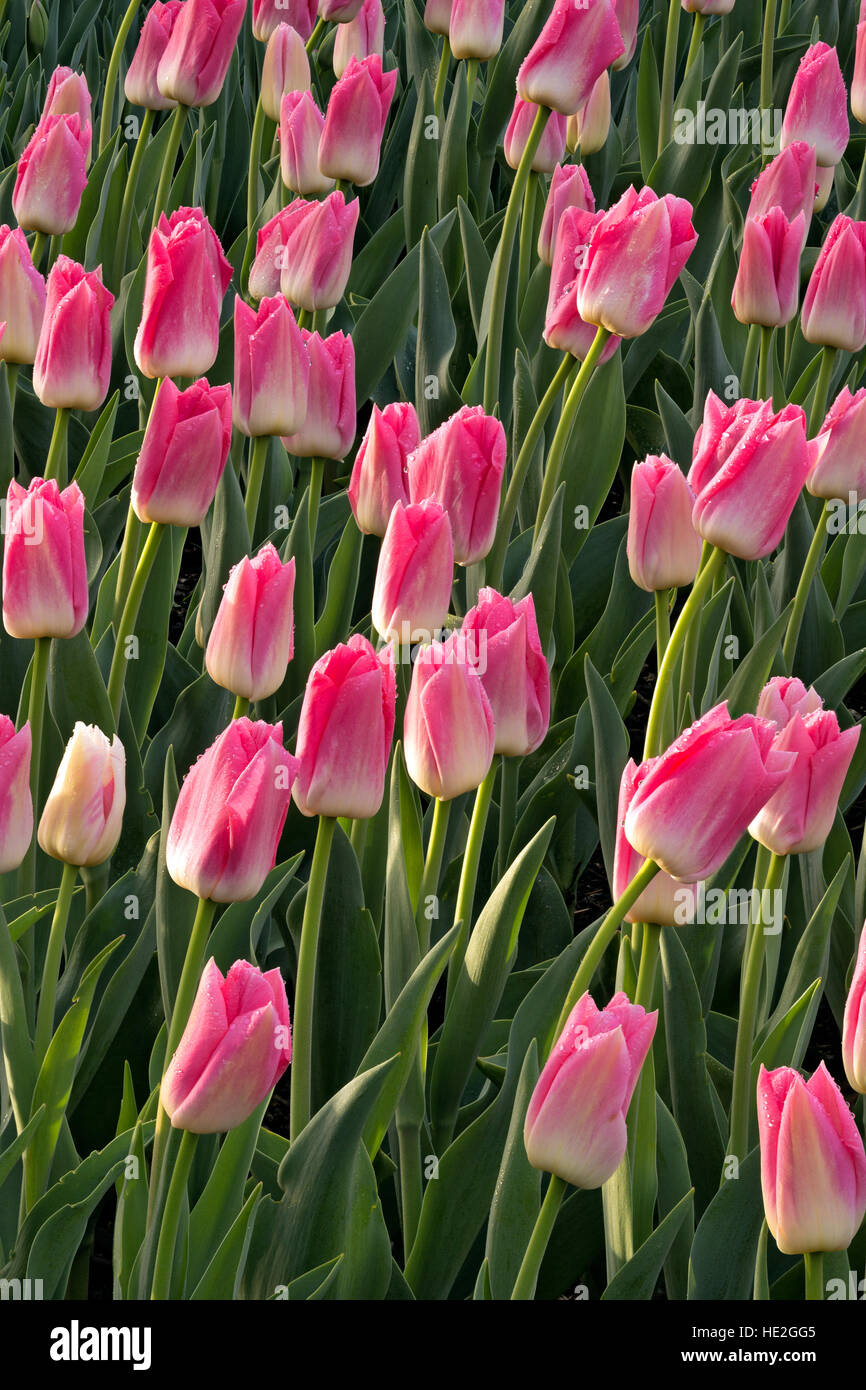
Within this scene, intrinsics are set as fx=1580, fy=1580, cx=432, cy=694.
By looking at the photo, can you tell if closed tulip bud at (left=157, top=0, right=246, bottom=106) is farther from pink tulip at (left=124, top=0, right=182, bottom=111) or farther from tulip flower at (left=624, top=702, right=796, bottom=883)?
tulip flower at (left=624, top=702, right=796, bottom=883)

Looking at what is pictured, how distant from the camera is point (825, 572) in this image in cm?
186

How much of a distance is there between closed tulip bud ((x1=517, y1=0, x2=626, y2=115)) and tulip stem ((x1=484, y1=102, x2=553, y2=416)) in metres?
0.03

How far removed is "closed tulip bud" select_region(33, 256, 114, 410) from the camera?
1.29 meters

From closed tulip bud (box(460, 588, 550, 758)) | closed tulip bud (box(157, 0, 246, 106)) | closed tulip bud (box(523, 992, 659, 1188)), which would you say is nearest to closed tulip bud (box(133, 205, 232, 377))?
closed tulip bud (box(460, 588, 550, 758))

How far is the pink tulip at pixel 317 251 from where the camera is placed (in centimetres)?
152

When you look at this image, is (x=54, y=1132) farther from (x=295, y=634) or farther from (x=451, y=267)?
(x=451, y=267)

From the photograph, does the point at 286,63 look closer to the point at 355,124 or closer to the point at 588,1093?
the point at 355,124

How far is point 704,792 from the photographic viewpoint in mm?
747

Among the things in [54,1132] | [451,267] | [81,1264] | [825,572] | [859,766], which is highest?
[451,267]

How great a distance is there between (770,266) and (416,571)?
2.40ft

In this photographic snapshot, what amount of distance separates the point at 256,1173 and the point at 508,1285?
0.65 feet

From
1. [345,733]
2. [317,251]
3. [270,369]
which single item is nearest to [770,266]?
[317,251]

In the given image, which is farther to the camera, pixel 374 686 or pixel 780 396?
pixel 780 396

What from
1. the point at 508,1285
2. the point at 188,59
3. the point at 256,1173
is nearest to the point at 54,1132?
the point at 256,1173
